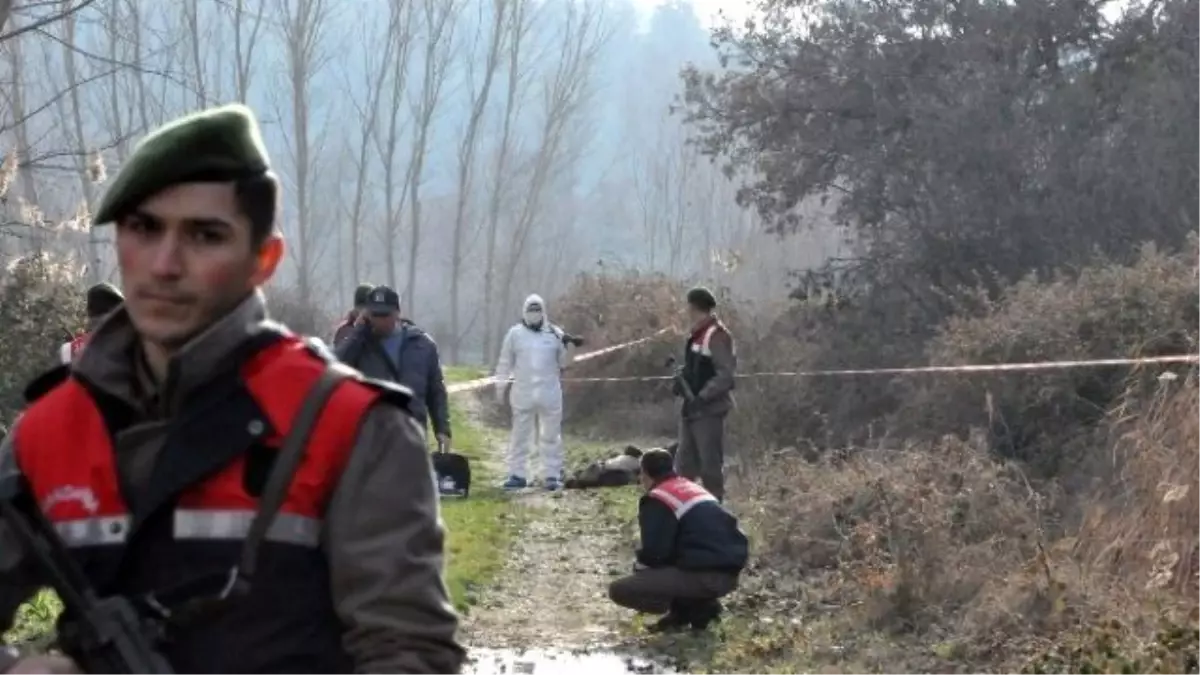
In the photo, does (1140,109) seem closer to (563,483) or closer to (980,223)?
(980,223)

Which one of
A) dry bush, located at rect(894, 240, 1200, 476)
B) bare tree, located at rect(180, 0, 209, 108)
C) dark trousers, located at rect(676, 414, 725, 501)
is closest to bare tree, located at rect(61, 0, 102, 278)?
bare tree, located at rect(180, 0, 209, 108)

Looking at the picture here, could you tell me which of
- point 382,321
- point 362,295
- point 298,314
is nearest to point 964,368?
point 382,321

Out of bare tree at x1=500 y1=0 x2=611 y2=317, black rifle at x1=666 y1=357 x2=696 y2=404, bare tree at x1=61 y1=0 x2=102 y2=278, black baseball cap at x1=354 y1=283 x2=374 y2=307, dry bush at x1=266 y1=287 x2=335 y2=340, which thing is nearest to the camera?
bare tree at x1=61 y1=0 x2=102 y2=278

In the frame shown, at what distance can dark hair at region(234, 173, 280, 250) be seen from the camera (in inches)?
91.6

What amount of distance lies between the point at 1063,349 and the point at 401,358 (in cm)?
487

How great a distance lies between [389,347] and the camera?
12328 millimetres

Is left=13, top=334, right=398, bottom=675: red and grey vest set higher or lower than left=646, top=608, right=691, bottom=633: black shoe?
higher

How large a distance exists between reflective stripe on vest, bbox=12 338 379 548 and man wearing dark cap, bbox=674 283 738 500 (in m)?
10.8

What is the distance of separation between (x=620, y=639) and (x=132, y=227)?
7606 mm

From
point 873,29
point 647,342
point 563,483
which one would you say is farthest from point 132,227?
point 647,342

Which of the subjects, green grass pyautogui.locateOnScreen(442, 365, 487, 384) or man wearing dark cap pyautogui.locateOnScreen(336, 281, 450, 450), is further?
green grass pyautogui.locateOnScreen(442, 365, 487, 384)

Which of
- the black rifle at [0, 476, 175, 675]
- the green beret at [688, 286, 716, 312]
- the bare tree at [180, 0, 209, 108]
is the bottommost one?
the black rifle at [0, 476, 175, 675]

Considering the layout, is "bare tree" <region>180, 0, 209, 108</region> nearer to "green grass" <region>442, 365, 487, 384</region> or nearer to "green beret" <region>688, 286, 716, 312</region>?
"green grass" <region>442, 365, 487, 384</region>

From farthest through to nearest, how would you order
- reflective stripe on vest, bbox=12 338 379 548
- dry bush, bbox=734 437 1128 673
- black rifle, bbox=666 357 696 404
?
1. black rifle, bbox=666 357 696 404
2. dry bush, bbox=734 437 1128 673
3. reflective stripe on vest, bbox=12 338 379 548
